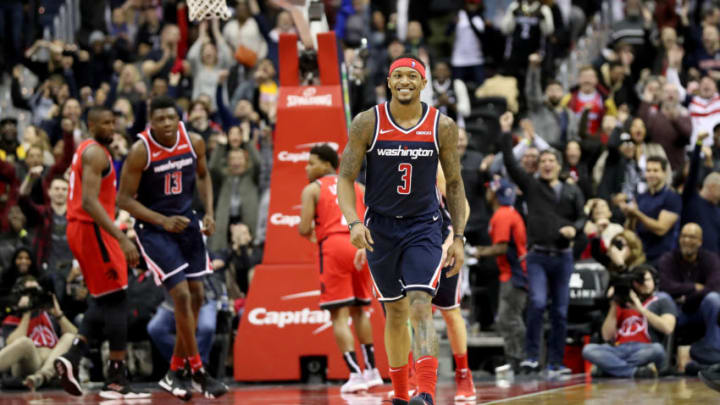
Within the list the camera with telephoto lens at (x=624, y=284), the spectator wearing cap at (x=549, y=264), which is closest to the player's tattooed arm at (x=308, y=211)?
the spectator wearing cap at (x=549, y=264)

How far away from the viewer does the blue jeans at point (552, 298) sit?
42.1 ft

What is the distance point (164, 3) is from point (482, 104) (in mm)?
6510

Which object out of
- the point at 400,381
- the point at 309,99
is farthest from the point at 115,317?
the point at 309,99

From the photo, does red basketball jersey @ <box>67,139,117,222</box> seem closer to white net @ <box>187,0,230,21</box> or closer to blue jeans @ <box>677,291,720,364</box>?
white net @ <box>187,0,230,21</box>

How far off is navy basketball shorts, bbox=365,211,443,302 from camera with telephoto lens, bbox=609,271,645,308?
4904 mm

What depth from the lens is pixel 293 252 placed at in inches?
497

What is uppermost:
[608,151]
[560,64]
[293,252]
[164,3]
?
[164,3]

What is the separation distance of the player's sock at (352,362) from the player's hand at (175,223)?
208 cm

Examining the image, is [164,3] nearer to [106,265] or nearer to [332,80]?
[332,80]

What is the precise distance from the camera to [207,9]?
39.3 ft

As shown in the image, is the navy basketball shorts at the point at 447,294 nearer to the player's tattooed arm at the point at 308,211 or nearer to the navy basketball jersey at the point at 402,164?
the navy basketball jersey at the point at 402,164

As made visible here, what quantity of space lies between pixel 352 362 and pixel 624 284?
11.1 feet

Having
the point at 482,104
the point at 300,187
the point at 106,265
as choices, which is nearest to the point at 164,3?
the point at 482,104

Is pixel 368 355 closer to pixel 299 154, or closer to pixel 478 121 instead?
pixel 299 154
